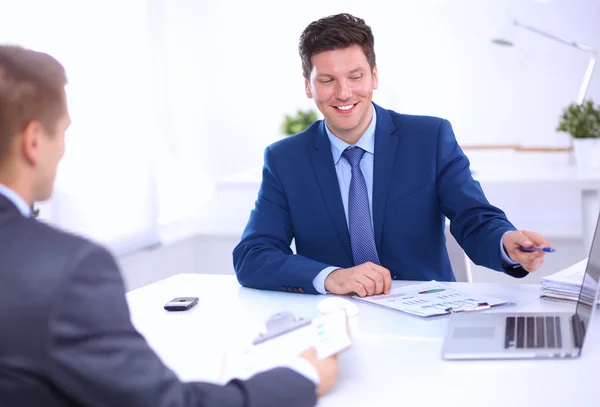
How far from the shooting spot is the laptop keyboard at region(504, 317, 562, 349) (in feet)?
4.33

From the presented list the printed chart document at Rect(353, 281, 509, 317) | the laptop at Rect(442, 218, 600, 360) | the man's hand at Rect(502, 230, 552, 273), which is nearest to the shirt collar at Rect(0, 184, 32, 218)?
the laptop at Rect(442, 218, 600, 360)

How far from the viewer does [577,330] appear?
4.50ft

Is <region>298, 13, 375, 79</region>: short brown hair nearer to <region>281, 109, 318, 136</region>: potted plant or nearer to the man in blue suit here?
the man in blue suit

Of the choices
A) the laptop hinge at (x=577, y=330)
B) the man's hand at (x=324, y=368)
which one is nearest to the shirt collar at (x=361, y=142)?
the laptop hinge at (x=577, y=330)

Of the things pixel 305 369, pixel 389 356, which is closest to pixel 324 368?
pixel 305 369

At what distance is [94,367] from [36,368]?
0.21 ft

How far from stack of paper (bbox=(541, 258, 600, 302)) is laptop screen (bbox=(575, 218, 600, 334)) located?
97mm

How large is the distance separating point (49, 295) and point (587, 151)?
3097 mm

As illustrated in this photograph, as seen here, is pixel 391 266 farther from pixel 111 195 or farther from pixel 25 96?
pixel 111 195

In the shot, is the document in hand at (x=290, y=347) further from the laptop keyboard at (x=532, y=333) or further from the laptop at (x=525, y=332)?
the laptop keyboard at (x=532, y=333)

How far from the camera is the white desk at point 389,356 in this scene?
45.1 inches

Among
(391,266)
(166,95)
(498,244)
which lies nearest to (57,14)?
(166,95)

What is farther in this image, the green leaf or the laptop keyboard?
the green leaf

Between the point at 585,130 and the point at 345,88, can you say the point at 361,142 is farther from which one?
the point at 585,130
